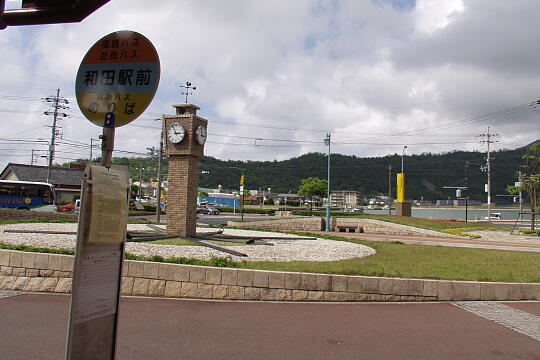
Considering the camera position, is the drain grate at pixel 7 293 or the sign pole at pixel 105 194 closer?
the sign pole at pixel 105 194

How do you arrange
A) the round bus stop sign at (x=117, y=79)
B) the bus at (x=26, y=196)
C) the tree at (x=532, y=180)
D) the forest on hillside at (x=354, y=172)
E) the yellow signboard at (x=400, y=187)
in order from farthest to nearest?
the forest on hillside at (x=354, y=172), the yellow signboard at (x=400, y=187), the bus at (x=26, y=196), the tree at (x=532, y=180), the round bus stop sign at (x=117, y=79)

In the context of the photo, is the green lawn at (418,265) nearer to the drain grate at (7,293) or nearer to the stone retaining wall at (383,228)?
the drain grate at (7,293)

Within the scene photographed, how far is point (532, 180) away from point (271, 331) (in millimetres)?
32626

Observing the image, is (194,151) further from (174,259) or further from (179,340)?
(179,340)

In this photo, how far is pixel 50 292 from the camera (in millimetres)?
7828

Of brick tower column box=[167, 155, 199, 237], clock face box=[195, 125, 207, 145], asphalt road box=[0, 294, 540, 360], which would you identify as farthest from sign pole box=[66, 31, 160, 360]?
clock face box=[195, 125, 207, 145]

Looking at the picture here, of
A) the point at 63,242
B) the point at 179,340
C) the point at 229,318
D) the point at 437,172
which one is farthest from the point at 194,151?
the point at 437,172

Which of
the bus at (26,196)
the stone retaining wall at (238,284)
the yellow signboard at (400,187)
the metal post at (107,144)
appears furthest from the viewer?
the yellow signboard at (400,187)

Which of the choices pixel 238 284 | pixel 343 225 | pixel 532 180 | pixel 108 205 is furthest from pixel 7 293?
pixel 532 180

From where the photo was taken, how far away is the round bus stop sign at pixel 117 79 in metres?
2.94

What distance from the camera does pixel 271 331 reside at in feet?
18.9

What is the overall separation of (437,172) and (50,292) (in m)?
116

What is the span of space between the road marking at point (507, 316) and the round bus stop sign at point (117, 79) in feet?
21.4

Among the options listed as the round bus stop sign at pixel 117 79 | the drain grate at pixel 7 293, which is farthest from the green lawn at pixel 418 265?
the round bus stop sign at pixel 117 79
